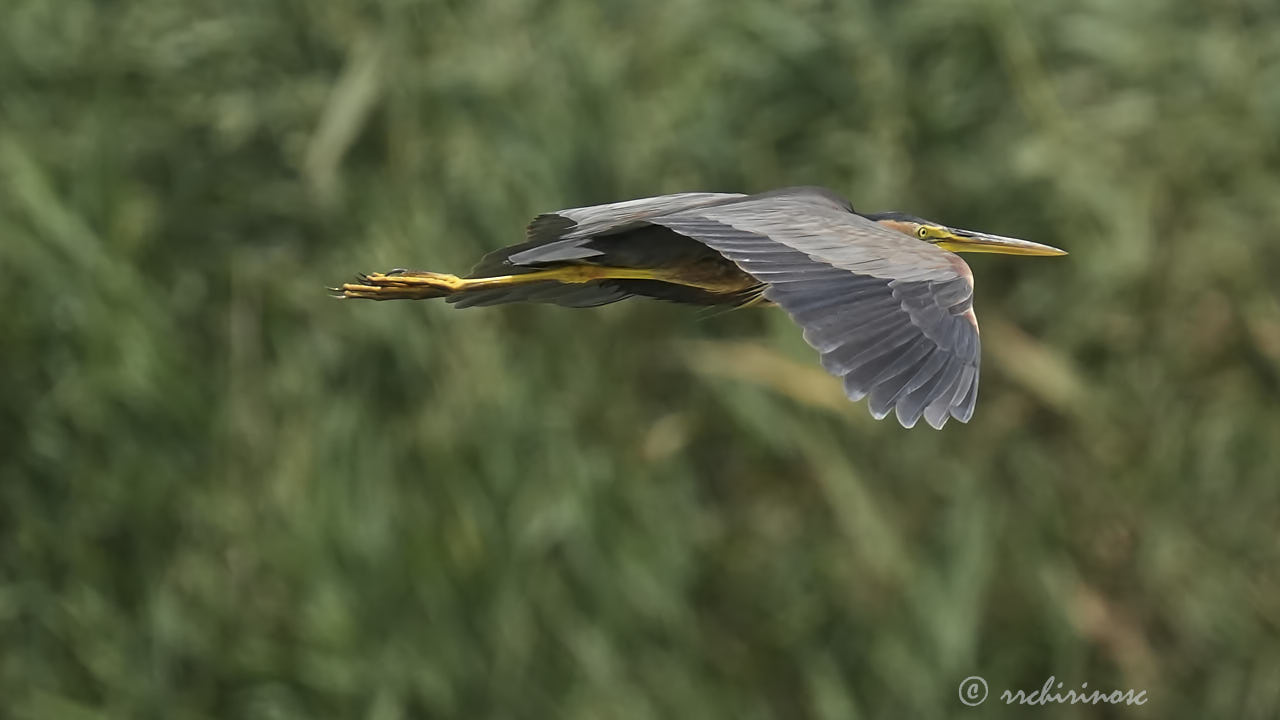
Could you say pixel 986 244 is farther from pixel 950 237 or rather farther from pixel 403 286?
pixel 403 286

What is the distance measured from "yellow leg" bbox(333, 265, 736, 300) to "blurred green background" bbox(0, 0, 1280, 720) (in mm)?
2338

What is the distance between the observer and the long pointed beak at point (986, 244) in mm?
3889

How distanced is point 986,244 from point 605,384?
2314mm

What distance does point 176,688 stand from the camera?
597 cm

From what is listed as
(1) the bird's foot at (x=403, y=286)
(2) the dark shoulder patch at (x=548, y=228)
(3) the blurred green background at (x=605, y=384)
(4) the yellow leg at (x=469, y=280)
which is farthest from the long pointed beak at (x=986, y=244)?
(3) the blurred green background at (x=605, y=384)

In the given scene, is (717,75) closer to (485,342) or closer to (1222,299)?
(485,342)

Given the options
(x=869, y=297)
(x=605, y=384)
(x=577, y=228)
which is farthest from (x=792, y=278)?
(x=605, y=384)

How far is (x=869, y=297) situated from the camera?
3.21 m

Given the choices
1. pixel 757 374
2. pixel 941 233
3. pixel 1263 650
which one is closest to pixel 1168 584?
pixel 1263 650

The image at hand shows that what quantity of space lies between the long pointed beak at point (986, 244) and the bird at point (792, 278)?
0.09 feet

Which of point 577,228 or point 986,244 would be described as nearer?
point 577,228

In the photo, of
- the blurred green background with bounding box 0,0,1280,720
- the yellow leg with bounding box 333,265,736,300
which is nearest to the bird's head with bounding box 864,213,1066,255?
the yellow leg with bounding box 333,265,736,300

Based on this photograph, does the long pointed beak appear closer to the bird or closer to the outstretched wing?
the bird

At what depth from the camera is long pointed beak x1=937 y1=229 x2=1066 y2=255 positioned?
3.89 metres
